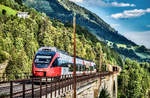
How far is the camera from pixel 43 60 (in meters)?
27.4

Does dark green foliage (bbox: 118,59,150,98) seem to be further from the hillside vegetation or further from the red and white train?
the red and white train

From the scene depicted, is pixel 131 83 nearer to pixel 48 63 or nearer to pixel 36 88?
pixel 48 63

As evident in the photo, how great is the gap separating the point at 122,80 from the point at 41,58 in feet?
267

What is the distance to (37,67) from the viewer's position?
2686 cm

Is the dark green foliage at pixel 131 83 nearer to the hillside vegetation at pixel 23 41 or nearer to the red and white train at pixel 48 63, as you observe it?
the hillside vegetation at pixel 23 41

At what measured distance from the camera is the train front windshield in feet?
88.7

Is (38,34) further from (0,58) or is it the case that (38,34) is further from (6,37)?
(0,58)

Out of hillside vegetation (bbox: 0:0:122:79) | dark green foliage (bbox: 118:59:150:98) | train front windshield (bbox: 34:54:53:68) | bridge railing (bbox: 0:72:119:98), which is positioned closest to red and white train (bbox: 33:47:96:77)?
train front windshield (bbox: 34:54:53:68)

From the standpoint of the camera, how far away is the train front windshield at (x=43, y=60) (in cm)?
2705

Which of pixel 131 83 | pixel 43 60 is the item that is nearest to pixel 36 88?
pixel 43 60

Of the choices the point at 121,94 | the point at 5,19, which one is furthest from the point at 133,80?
the point at 5,19

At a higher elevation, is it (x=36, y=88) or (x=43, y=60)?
(x=43, y=60)

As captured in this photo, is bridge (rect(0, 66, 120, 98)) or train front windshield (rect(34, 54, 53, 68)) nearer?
bridge (rect(0, 66, 120, 98))

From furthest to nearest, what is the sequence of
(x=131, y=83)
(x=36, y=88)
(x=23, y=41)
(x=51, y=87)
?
(x=131, y=83)
(x=23, y=41)
(x=51, y=87)
(x=36, y=88)
